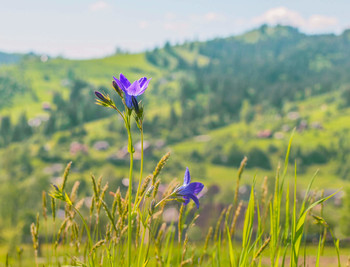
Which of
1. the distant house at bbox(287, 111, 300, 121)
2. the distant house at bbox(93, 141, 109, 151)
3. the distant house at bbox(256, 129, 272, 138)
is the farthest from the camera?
the distant house at bbox(287, 111, 300, 121)

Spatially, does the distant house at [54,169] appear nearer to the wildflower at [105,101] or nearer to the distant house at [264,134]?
the distant house at [264,134]

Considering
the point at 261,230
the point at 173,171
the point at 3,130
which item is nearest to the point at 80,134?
the point at 3,130

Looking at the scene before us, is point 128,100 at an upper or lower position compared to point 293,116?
→ upper

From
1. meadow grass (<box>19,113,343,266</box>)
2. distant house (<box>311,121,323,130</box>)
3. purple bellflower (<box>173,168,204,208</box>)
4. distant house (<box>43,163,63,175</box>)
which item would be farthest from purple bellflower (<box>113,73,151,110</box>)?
distant house (<box>311,121,323,130</box>)

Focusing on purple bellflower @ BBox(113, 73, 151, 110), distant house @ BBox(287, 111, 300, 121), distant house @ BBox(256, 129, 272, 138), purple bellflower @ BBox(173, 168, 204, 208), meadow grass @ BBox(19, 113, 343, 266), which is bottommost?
distant house @ BBox(256, 129, 272, 138)

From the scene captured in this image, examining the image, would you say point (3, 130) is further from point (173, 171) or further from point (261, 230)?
point (261, 230)

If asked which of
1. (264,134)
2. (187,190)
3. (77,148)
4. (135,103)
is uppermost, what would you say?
(135,103)

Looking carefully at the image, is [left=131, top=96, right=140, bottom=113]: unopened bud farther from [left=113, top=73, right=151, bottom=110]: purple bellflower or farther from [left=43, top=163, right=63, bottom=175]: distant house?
[left=43, top=163, right=63, bottom=175]: distant house

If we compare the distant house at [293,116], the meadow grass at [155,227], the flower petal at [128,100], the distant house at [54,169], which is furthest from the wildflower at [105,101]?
the distant house at [293,116]

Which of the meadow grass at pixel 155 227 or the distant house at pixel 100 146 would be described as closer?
the meadow grass at pixel 155 227

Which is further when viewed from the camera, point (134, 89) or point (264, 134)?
point (264, 134)

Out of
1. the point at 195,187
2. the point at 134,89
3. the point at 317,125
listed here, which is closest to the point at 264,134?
the point at 317,125

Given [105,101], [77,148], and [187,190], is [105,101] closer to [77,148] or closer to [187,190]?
[187,190]

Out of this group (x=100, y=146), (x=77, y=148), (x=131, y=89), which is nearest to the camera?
(x=131, y=89)
